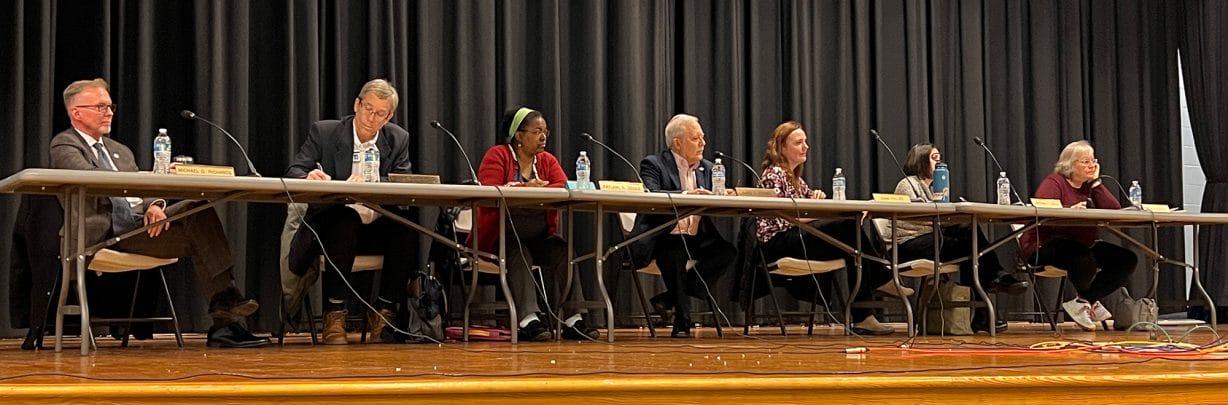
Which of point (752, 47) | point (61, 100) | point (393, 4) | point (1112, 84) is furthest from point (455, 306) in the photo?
point (1112, 84)

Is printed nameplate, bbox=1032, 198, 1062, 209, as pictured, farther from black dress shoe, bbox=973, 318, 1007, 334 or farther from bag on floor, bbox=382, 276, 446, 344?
bag on floor, bbox=382, 276, 446, 344

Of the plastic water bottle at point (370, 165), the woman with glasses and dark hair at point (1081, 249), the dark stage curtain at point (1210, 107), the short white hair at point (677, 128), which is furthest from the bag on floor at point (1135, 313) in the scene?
the plastic water bottle at point (370, 165)

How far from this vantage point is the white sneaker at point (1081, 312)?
5.48m

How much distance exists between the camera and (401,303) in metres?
4.21

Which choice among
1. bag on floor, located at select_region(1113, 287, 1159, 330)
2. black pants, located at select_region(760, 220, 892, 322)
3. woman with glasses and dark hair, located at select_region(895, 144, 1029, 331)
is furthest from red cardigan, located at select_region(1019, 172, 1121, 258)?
black pants, located at select_region(760, 220, 892, 322)

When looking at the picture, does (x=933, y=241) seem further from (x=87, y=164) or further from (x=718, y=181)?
(x=87, y=164)

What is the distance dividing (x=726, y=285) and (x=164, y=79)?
269cm

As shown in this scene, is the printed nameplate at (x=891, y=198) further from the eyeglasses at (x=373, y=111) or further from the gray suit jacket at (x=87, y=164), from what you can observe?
the gray suit jacket at (x=87, y=164)

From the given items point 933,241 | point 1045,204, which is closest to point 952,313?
point 933,241

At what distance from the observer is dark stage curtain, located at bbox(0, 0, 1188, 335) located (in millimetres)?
4859

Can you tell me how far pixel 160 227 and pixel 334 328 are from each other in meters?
0.63

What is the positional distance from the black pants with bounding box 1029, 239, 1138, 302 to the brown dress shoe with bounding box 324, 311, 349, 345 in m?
2.99

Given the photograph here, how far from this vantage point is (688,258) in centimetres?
479

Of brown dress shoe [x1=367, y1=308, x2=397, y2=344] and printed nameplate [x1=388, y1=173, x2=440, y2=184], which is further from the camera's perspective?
brown dress shoe [x1=367, y1=308, x2=397, y2=344]
